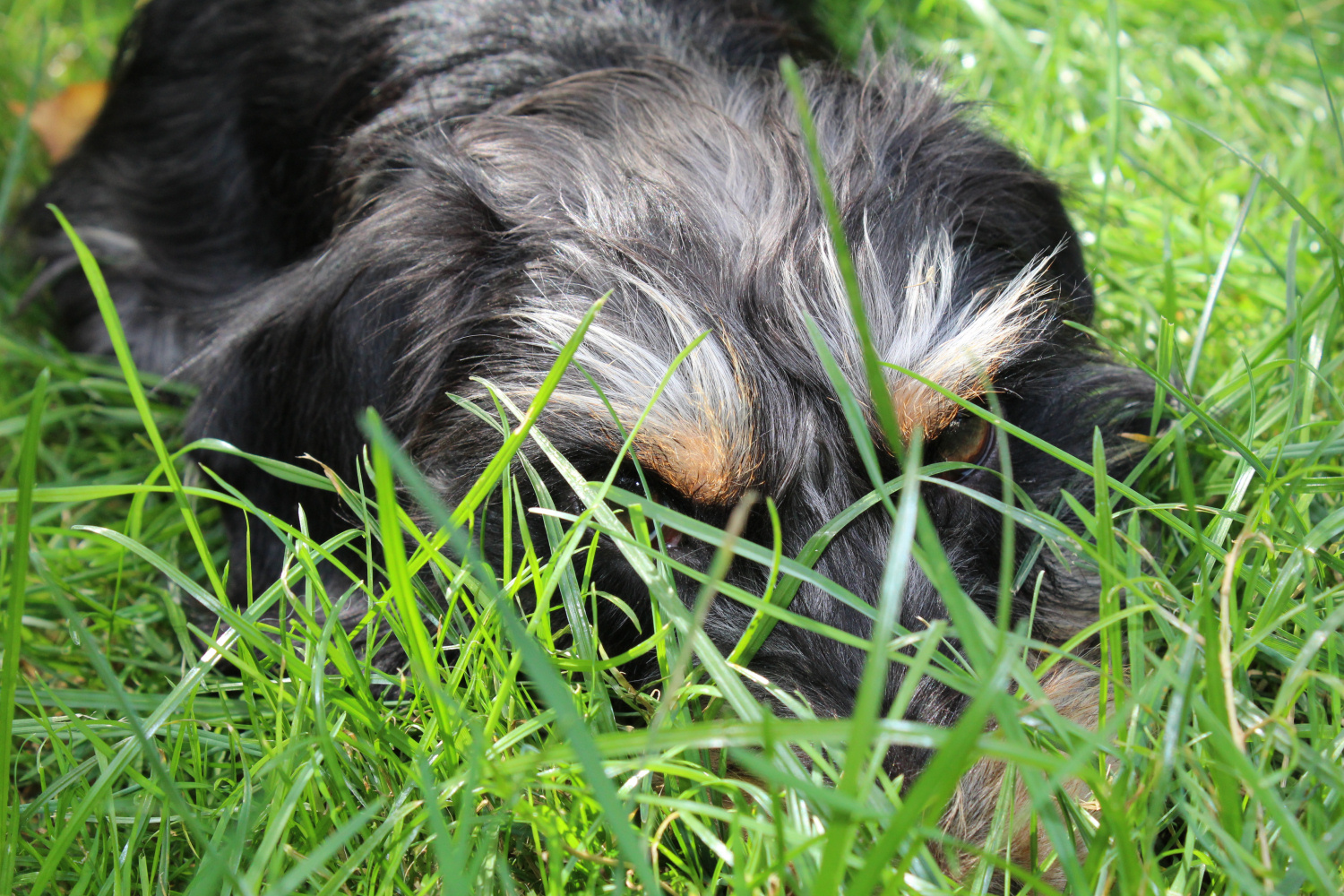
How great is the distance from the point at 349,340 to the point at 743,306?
36.7 inches

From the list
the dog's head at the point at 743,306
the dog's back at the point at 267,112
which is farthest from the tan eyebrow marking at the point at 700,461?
the dog's back at the point at 267,112

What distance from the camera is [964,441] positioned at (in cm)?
209

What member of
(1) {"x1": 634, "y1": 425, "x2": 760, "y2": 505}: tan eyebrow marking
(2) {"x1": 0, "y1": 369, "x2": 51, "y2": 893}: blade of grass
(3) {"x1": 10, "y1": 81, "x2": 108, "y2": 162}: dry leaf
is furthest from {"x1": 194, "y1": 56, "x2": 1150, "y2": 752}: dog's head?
(3) {"x1": 10, "y1": 81, "x2": 108, "y2": 162}: dry leaf

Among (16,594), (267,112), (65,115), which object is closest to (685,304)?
(16,594)

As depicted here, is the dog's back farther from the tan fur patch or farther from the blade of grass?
the tan fur patch

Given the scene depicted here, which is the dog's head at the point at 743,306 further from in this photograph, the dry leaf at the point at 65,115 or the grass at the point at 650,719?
the dry leaf at the point at 65,115

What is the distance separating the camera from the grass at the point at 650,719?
1322mm

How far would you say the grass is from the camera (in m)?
1.32

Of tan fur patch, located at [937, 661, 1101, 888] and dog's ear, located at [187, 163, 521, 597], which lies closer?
tan fur patch, located at [937, 661, 1101, 888]

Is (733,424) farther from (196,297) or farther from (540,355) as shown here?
(196,297)

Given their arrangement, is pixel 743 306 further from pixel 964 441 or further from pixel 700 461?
pixel 964 441

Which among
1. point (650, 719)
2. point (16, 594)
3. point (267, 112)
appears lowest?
point (650, 719)

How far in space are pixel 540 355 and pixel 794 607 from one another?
69 cm

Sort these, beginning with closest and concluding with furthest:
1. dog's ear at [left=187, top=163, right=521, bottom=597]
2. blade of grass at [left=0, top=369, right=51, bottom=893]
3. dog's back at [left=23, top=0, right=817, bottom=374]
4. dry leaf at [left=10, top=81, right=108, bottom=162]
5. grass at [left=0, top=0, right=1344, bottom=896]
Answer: grass at [left=0, top=0, right=1344, bottom=896] < blade of grass at [left=0, top=369, right=51, bottom=893] < dog's ear at [left=187, top=163, right=521, bottom=597] < dog's back at [left=23, top=0, right=817, bottom=374] < dry leaf at [left=10, top=81, right=108, bottom=162]
